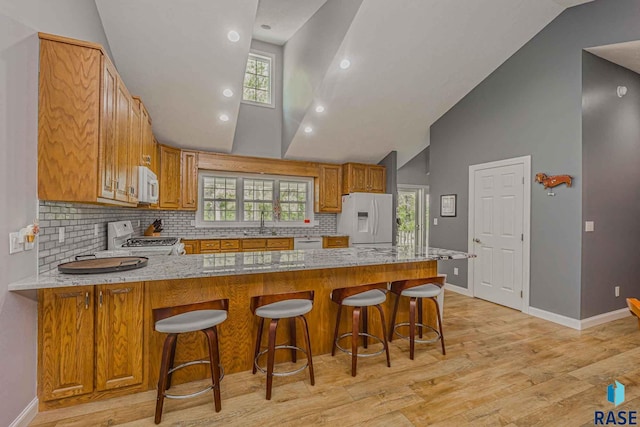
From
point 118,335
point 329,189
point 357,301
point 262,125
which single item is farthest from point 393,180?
point 118,335

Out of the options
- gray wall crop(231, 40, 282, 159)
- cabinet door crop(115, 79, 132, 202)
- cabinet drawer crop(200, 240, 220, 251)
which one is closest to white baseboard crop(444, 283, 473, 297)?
gray wall crop(231, 40, 282, 159)

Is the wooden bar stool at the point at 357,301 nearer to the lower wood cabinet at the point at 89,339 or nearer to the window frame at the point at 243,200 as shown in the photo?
the lower wood cabinet at the point at 89,339

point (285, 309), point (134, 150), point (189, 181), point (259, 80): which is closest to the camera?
point (285, 309)

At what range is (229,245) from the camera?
5.07 m

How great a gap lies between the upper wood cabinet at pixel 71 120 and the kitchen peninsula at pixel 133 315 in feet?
1.92

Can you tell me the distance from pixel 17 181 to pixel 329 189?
481 centimetres

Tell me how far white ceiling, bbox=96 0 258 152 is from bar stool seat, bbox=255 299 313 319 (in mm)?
2844

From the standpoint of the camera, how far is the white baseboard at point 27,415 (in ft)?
5.60

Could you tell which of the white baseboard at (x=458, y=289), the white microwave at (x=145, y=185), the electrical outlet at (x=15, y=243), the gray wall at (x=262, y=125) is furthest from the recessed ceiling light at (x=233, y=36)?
the white baseboard at (x=458, y=289)

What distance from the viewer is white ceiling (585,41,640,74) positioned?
3.31m

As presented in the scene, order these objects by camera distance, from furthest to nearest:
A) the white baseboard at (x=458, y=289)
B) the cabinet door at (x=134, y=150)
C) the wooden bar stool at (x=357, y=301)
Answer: the white baseboard at (x=458, y=289)
the cabinet door at (x=134, y=150)
the wooden bar stool at (x=357, y=301)

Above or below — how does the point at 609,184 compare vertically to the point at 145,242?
above

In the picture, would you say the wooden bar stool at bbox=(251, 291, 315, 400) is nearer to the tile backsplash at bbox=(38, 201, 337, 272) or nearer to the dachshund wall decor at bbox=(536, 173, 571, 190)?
the tile backsplash at bbox=(38, 201, 337, 272)

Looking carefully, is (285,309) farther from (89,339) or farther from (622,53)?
(622,53)
